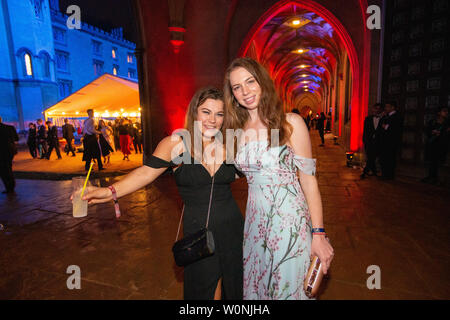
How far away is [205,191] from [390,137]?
19.1ft

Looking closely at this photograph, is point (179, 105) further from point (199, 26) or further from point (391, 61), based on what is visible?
point (391, 61)

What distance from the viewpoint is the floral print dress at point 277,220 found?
1.46m

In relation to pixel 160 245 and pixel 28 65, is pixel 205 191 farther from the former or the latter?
pixel 28 65

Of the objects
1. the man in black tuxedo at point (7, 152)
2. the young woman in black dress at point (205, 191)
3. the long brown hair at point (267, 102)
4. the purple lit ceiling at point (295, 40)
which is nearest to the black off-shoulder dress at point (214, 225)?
the young woman in black dress at point (205, 191)

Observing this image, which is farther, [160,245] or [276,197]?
[160,245]

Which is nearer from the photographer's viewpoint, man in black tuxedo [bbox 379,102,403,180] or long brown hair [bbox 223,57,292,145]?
long brown hair [bbox 223,57,292,145]

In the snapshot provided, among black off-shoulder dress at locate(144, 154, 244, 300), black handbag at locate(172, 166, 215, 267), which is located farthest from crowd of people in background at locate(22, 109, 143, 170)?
black handbag at locate(172, 166, 215, 267)

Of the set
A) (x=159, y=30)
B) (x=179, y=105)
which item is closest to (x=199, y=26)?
(x=159, y=30)

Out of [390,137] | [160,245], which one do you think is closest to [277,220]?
[160,245]

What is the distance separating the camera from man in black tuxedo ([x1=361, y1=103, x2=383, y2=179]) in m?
6.23

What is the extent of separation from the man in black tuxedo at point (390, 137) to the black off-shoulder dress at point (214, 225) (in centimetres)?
561

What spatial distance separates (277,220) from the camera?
59.0 inches

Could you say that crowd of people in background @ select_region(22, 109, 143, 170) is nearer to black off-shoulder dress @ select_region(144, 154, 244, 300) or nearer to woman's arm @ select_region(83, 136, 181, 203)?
woman's arm @ select_region(83, 136, 181, 203)
